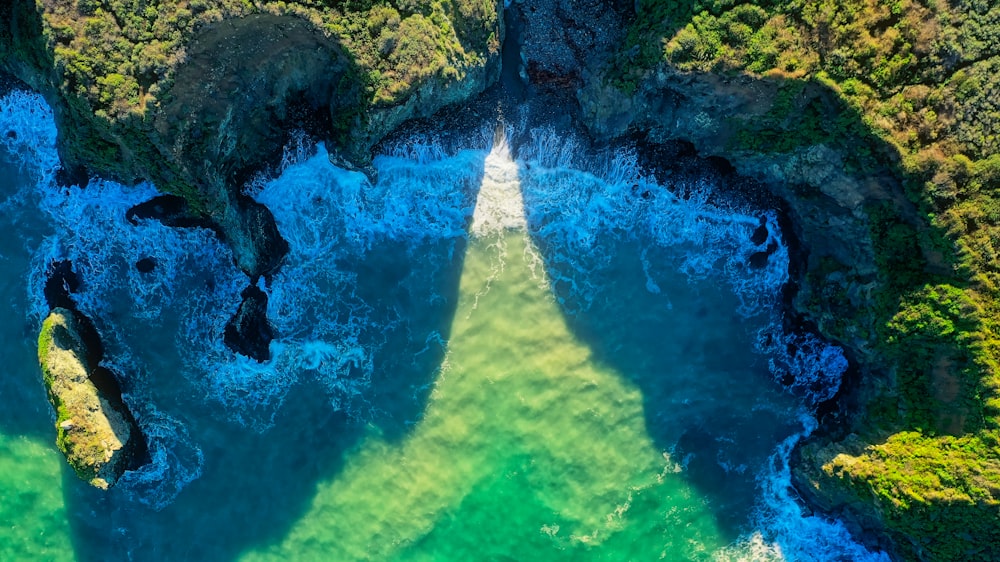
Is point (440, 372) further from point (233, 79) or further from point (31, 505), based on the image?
point (31, 505)

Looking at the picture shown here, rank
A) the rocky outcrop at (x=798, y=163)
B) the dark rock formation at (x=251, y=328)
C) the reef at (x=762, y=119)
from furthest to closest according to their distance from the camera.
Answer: the dark rock formation at (x=251, y=328), the rocky outcrop at (x=798, y=163), the reef at (x=762, y=119)

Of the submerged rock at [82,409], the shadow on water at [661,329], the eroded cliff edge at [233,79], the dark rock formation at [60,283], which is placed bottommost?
the submerged rock at [82,409]

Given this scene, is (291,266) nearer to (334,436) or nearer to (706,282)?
(334,436)

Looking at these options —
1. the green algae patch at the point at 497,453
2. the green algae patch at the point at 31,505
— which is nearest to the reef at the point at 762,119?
the green algae patch at the point at 497,453

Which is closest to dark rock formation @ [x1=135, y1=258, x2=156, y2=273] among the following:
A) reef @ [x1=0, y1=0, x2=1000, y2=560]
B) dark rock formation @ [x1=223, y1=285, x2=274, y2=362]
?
reef @ [x1=0, y1=0, x2=1000, y2=560]

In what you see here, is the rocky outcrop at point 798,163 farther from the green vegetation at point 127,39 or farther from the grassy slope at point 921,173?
the green vegetation at point 127,39

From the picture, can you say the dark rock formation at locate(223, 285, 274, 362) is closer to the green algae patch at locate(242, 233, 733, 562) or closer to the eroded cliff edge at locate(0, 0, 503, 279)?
the eroded cliff edge at locate(0, 0, 503, 279)

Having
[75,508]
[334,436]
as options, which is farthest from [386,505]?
[75,508]
